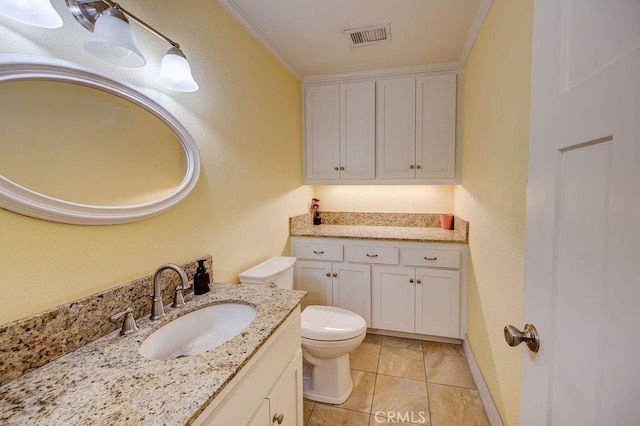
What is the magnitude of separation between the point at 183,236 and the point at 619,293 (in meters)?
1.39

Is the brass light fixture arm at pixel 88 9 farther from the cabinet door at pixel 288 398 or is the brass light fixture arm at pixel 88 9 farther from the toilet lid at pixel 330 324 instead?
the toilet lid at pixel 330 324

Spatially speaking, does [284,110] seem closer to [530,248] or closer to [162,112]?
[162,112]

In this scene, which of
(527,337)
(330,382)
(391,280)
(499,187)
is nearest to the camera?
(527,337)

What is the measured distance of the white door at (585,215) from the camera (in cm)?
39

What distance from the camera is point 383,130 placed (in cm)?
254

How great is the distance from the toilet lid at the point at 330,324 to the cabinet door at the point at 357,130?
1.32m

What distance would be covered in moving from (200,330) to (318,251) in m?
1.41

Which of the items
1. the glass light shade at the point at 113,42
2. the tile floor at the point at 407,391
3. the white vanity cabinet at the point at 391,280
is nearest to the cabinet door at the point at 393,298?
the white vanity cabinet at the point at 391,280

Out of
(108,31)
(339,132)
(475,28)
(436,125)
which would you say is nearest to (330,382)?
(108,31)

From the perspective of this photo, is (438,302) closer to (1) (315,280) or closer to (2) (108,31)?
(1) (315,280)

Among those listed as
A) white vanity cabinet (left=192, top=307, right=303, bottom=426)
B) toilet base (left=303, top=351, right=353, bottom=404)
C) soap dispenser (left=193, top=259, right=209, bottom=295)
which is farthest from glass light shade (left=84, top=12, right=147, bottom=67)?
toilet base (left=303, top=351, right=353, bottom=404)

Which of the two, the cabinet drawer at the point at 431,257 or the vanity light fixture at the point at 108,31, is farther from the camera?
the cabinet drawer at the point at 431,257
